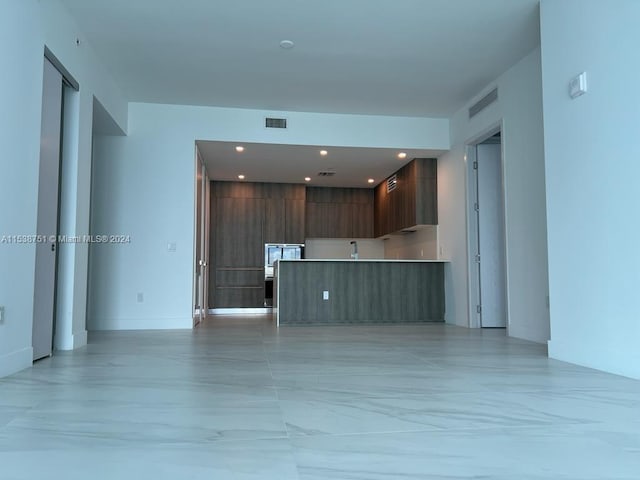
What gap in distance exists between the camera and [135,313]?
5.58 metres

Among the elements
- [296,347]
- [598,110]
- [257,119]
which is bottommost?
[296,347]

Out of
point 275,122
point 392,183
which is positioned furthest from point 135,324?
point 392,183

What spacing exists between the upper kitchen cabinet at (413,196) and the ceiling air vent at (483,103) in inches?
47.5

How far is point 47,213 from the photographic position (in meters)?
3.48

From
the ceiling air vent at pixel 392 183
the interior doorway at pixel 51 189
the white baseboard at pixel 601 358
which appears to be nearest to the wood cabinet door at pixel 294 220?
the ceiling air vent at pixel 392 183

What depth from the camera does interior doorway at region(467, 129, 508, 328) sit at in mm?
5695

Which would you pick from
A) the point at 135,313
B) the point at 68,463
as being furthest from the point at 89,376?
the point at 135,313

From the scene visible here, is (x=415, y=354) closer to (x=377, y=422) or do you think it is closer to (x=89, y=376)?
(x=377, y=422)

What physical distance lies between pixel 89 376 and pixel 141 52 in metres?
3.05

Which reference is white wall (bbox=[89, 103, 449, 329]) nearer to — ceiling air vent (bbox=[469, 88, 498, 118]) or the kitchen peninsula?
the kitchen peninsula

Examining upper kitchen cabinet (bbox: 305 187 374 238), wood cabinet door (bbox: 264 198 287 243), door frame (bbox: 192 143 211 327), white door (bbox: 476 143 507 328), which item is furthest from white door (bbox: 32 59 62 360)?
upper kitchen cabinet (bbox: 305 187 374 238)

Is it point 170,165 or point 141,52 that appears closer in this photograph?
point 141,52

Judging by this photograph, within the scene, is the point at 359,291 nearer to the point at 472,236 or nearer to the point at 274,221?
the point at 472,236

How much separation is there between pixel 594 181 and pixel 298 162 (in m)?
4.54
